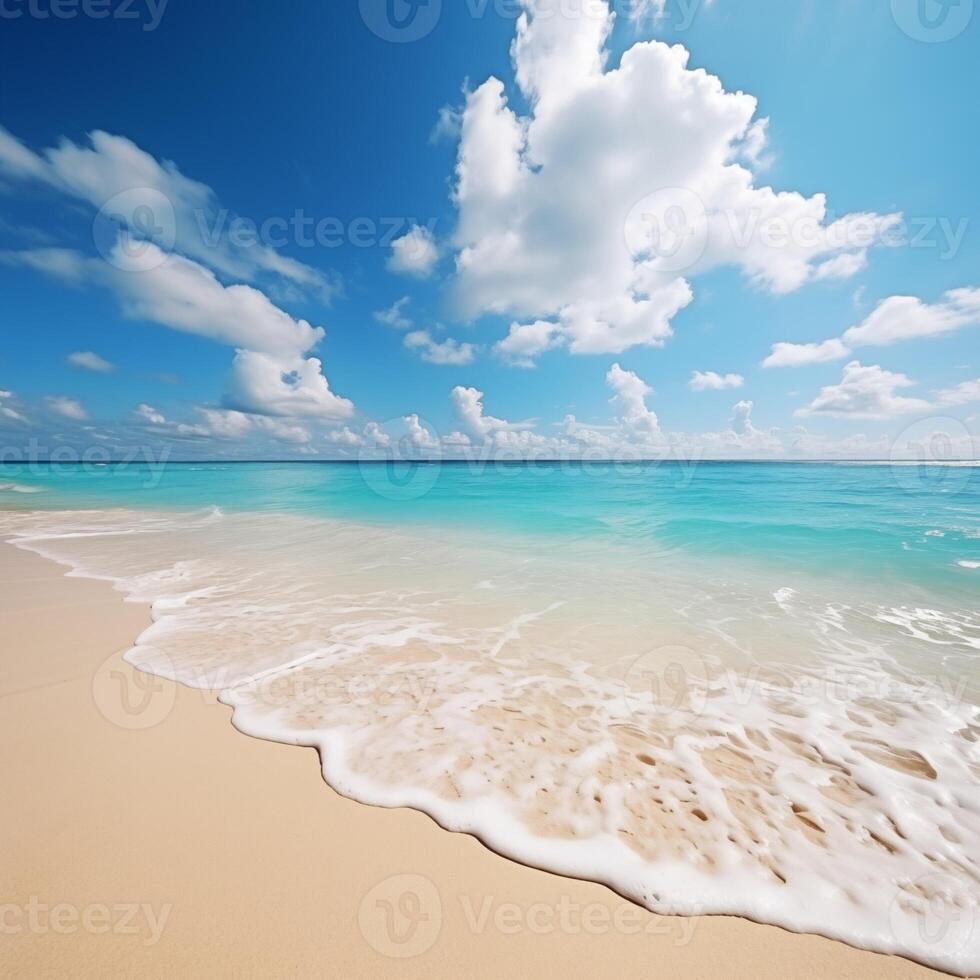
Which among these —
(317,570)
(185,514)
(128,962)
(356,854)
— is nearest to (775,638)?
(356,854)

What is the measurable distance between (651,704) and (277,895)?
3.63 metres

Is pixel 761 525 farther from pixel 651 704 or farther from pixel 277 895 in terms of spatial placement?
pixel 277 895

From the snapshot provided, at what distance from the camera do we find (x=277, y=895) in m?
2.28

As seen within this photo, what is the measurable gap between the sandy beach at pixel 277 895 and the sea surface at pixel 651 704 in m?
0.15

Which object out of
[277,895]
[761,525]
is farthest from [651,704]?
[761,525]

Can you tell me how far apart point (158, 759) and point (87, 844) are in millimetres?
759

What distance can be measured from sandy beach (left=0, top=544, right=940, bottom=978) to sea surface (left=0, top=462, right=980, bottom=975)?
147mm

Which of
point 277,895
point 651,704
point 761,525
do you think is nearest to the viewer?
point 277,895

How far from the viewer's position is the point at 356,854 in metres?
2.54

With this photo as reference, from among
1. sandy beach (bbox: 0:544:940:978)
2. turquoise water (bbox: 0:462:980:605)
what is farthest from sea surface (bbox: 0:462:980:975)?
turquoise water (bbox: 0:462:980:605)

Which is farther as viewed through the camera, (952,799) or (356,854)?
(952,799)

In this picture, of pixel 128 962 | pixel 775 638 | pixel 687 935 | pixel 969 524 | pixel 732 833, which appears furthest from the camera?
pixel 969 524

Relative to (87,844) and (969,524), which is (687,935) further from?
(969,524)

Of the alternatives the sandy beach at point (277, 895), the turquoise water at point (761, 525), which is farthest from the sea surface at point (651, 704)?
the turquoise water at point (761, 525)
